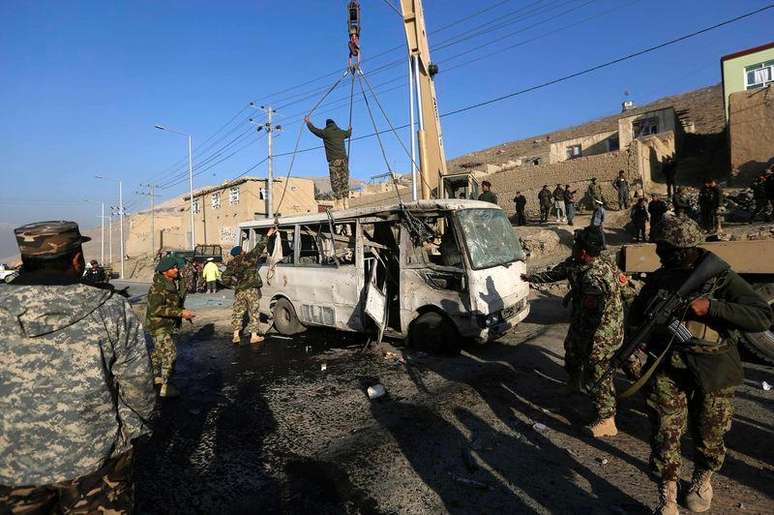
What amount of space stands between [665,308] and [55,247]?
3.02 m

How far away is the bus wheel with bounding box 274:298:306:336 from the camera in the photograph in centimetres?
799

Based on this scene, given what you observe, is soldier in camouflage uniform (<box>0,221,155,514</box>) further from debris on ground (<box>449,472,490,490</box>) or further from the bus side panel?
the bus side panel

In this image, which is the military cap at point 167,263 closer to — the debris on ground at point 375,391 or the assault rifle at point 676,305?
the debris on ground at point 375,391

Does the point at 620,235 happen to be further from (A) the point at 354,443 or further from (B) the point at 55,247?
(B) the point at 55,247

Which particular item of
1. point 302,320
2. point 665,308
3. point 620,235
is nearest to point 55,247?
point 665,308

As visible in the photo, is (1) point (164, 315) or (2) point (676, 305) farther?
(1) point (164, 315)

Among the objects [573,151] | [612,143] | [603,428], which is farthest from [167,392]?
[612,143]

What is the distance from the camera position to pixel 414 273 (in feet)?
19.4

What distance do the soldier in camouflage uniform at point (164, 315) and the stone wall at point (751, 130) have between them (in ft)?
73.9

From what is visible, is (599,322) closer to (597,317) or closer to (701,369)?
(597,317)

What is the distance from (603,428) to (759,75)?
96.6 ft

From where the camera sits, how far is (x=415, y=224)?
5965 millimetres

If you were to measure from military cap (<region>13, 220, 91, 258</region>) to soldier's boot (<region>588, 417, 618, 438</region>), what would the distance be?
380 cm

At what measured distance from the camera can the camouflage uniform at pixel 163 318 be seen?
5039 mm
